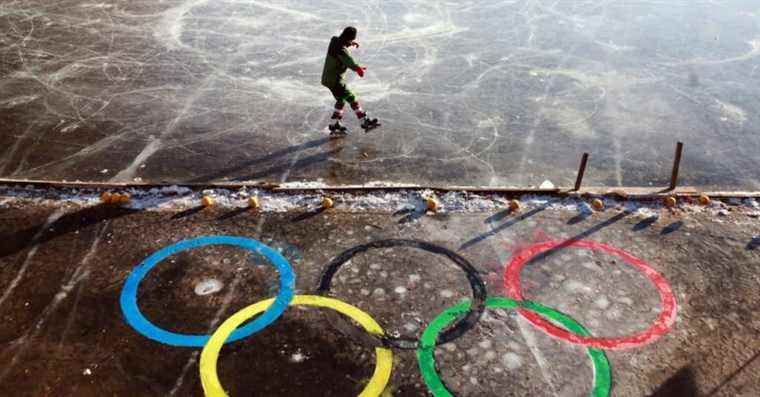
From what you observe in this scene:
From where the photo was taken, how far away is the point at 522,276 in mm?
5512

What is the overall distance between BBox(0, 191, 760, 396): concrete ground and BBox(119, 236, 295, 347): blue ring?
8cm

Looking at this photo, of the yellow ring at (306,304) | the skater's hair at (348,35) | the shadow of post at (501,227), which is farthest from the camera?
the skater's hair at (348,35)

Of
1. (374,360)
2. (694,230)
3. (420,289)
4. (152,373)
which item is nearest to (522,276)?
(420,289)

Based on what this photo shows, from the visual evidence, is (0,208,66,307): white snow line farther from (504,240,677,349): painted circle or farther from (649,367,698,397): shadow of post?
(649,367,698,397): shadow of post

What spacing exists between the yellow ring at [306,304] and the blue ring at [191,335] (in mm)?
73

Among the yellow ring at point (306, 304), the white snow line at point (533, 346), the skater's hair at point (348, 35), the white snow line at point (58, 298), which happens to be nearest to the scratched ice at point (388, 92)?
the skater's hair at point (348, 35)

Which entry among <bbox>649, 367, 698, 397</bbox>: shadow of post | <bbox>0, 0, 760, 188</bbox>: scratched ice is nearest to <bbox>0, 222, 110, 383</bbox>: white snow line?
<bbox>0, 0, 760, 188</bbox>: scratched ice

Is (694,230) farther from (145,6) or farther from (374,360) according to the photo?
(145,6)

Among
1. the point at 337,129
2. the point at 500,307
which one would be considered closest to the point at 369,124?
the point at 337,129

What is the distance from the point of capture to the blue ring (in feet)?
15.6

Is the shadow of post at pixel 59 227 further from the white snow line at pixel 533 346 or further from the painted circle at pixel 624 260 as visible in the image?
the white snow line at pixel 533 346

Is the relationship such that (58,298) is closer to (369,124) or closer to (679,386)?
(369,124)

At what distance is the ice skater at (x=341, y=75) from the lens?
773 centimetres

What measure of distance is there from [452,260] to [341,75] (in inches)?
147
